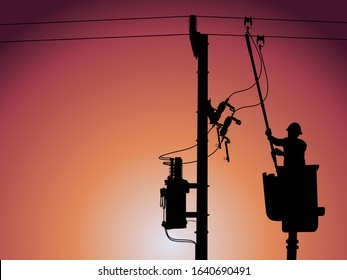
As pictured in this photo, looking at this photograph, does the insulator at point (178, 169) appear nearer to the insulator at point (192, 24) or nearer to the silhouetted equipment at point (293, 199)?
the silhouetted equipment at point (293, 199)

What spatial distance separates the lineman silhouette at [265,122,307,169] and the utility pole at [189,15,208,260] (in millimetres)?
1200

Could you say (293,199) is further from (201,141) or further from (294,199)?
(201,141)

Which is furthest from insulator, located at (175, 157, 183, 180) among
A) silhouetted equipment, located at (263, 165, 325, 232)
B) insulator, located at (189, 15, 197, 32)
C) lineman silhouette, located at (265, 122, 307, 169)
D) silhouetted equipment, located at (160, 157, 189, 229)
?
insulator, located at (189, 15, 197, 32)

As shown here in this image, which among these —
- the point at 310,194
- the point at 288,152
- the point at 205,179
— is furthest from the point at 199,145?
the point at 310,194

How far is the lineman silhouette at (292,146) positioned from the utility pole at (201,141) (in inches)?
47.3

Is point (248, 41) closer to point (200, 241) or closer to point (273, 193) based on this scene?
point (273, 193)

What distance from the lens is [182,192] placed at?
11.2 metres

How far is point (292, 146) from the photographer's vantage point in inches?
425

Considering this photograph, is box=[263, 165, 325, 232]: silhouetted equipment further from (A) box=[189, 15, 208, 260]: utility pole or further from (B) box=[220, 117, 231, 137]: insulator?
(B) box=[220, 117, 231, 137]: insulator

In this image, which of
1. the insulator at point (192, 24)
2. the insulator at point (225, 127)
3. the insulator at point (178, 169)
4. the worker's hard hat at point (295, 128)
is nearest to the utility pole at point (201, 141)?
the insulator at point (192, 24)

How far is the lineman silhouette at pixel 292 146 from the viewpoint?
10594mm

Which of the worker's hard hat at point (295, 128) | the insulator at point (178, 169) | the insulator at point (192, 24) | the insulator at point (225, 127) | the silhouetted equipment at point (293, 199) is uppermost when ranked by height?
the insulator at point (192, 24)

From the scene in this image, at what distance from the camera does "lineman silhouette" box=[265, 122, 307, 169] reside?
1059 cm

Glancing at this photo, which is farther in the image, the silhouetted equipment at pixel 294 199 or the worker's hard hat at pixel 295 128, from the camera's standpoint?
the worker's hard hat at pixel 295 128
